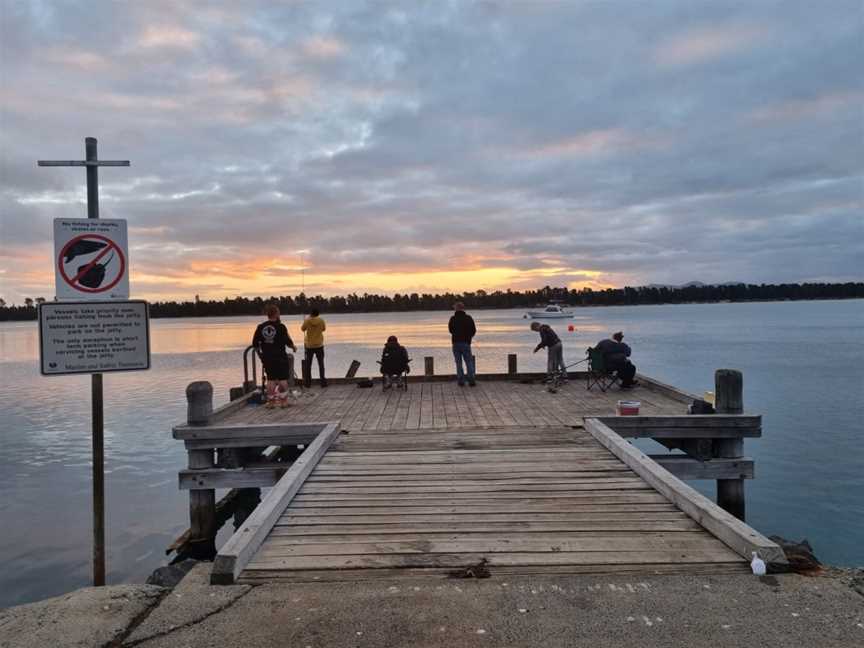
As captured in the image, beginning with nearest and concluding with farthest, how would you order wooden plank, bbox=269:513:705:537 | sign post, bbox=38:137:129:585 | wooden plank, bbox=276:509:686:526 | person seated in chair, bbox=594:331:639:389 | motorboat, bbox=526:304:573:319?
wooden plank, bbox=269:513:705:537
wooden plank, bbox=276:509:686:526
sign post, bbox=38:137:129:585
person seated in chair, bbox=594:331:639:389
motorboat, bbox=526:304:573:319

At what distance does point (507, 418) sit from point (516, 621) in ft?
20.4

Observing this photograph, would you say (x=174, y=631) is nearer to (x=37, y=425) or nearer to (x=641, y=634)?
(x=641, y=634)

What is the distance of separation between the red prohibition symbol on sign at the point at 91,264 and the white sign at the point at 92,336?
15 cm

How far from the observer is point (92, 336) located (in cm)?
527

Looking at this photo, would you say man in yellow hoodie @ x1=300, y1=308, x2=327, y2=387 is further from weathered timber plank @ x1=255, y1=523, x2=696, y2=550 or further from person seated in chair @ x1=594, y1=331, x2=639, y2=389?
weathered timber plank @ x1=255, y1=523, x2=696, y2=550

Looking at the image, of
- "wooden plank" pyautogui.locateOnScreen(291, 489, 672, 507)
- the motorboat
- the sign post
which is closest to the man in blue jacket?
"wooden plank" pyautogui.locateOnScreen(291, 489, 672, 507)

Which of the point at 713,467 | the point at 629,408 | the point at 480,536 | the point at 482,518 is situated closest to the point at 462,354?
the point at 629,408

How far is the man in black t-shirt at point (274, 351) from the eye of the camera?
11.3 m

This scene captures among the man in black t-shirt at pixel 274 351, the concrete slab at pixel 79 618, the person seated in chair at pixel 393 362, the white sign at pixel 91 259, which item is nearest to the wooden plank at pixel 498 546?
the concrete slab at pixel 79 618

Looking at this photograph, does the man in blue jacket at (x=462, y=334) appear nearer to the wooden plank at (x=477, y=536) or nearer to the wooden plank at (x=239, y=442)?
the wooden plank at (x=239, y=442)

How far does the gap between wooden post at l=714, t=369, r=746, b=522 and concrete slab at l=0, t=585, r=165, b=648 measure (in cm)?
768

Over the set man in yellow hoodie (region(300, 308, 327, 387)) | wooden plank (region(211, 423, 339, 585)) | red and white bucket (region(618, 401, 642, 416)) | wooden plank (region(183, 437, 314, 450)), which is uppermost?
man in yellow hoodie (region(300, 308, 327, 387))

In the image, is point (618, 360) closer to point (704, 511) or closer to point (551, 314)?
→ point (704, 511)

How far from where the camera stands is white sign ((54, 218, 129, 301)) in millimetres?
5121
